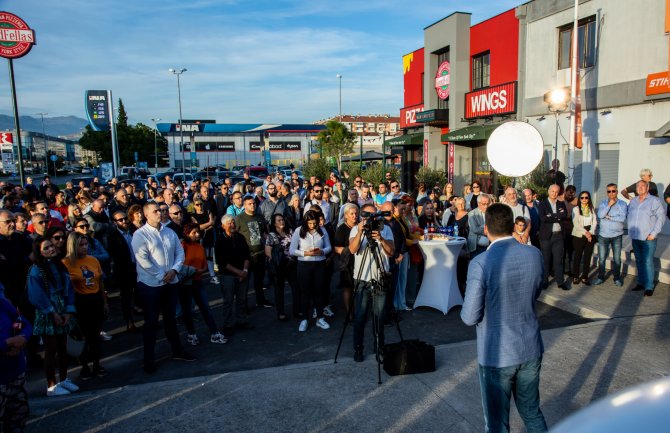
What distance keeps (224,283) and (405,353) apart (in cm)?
286

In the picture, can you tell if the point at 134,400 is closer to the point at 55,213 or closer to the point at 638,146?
the point at 55,213

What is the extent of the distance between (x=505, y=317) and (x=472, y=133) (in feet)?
56.6

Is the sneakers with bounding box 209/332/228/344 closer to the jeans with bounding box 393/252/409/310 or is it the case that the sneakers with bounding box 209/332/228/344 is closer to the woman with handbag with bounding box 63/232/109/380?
the woman with handbag with bounding box 63/232/109/380

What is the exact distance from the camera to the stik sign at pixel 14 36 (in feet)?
44.2

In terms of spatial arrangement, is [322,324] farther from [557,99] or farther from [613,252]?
[557,99]

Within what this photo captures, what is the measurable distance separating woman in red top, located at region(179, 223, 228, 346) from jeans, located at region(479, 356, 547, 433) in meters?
4.06

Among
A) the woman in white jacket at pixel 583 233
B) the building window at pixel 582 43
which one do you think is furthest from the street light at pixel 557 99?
the woman in white jacket at pixel 583 233

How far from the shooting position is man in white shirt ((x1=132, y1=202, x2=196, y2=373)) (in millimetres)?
5414

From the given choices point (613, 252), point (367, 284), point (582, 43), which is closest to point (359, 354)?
point (367, 284)

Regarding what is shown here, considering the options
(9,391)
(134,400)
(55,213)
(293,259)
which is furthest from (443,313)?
(55,213)

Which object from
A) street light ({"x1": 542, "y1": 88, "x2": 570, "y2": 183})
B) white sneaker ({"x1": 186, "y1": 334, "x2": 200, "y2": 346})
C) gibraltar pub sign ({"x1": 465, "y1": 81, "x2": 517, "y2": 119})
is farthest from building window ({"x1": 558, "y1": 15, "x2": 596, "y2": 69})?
white sneaker ({"x1": 186, "y1": 334, "x2": 200, "y2": 346})

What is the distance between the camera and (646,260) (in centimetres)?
780

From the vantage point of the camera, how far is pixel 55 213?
29.9 ft

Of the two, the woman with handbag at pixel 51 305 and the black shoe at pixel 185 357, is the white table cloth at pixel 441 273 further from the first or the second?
the woman with handbag at pixel 51 305
